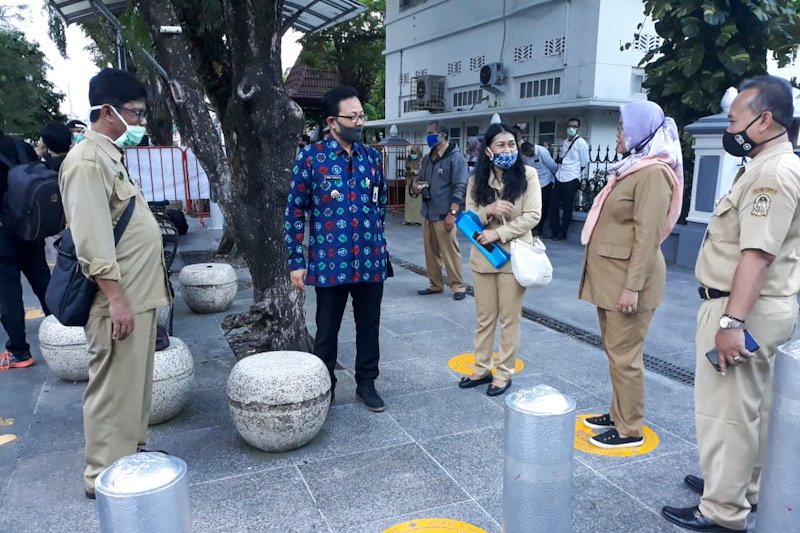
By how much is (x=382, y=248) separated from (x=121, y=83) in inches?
67.4

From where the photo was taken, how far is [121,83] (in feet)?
9.53

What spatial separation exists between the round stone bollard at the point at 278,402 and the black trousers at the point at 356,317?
0.40 metres

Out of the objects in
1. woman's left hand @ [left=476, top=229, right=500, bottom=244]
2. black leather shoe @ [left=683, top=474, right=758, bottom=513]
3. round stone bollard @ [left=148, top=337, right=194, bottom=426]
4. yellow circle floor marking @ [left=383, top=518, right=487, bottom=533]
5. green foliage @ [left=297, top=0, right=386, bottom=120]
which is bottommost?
yellow circle floor marking @ [left=383, top=518, right=487, bottom=533]

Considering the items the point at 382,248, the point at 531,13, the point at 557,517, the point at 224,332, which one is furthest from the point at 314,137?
the point at 531,13

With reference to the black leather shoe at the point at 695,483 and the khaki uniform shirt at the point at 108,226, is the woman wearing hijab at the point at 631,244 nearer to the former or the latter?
the black leather shoe at the point at 695,483

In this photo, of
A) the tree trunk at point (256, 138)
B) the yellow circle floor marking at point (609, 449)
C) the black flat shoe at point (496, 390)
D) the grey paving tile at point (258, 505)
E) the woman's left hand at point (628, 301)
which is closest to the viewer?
the grey paving tile at point (258, 505)

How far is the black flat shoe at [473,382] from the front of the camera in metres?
4.42

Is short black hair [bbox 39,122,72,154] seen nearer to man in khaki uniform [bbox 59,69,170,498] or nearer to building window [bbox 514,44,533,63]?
man in khaki uniform [bbox 59,69,170,498]

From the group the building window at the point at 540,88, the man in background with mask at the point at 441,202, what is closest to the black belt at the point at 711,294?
the man in background with mask at the point at 441,202

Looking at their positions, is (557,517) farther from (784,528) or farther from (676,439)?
(676,439)

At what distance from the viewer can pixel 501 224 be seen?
13.8 feet

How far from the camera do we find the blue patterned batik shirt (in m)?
3.62

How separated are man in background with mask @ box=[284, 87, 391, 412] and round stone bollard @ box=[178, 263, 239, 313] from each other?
9.72 ft

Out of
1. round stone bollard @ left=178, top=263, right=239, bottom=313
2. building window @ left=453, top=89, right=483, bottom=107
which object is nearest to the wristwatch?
round stone bollard @ left=178, top=263, right=239, bottom=313
